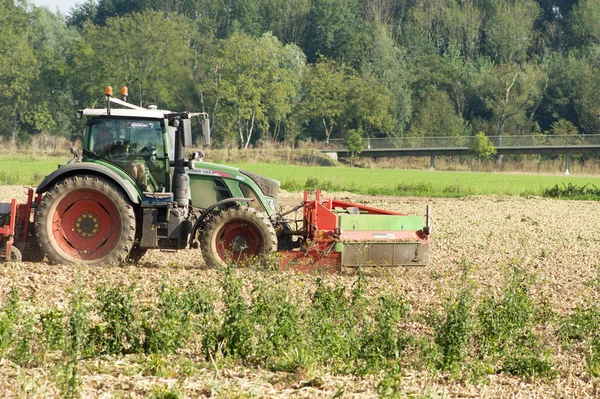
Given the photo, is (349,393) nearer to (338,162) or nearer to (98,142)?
(98,142)

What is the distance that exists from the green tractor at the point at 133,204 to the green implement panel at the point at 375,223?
1.06 m

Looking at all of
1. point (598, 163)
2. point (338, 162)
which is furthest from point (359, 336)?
point (598, 163)

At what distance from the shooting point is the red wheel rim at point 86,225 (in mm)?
11461

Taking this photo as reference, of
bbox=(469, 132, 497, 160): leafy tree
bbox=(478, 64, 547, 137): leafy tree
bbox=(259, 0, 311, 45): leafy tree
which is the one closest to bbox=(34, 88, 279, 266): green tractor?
bbox=(469, 132, 497, 160): leafy tree

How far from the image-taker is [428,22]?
10762 centimetres

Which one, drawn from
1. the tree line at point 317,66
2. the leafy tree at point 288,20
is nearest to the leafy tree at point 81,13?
the tree line at point 317,66

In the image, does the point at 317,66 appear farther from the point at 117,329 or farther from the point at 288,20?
the point at 117,329

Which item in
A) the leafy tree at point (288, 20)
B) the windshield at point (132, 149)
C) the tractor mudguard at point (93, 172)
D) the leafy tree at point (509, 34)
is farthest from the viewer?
the leafy tree at point (288, 20)

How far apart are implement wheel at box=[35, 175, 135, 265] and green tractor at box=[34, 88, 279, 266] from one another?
0.01 m

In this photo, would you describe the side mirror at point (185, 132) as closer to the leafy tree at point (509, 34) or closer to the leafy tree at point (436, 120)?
the leafy tree at point (436, 120)

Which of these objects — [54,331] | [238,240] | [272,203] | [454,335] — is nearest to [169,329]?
[54,331]

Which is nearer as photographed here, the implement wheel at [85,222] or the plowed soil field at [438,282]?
the plowed soil field at [438,282]

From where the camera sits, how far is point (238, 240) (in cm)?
1146

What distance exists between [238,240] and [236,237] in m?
0.05
